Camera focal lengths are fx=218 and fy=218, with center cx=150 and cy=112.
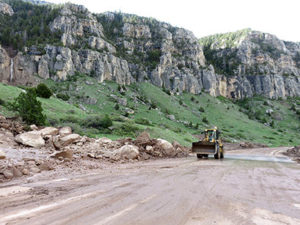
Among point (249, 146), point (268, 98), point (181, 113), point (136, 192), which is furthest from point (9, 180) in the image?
point (268, 98)

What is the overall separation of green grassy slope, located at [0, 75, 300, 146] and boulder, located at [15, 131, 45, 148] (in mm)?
14082

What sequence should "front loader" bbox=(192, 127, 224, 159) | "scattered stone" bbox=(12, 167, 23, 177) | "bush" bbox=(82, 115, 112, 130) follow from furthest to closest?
"bush" bbox=(82, 115, 112, 130) → "front loader" bbox=(192, 127, 224, 159) → "scattered stone" bbox=(12, 167, 23, 177)

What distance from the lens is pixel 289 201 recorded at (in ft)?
20.2

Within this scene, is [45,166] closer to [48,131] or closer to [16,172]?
[16,172]

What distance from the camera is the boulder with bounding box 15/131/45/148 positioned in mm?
16109

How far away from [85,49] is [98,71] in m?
12.6

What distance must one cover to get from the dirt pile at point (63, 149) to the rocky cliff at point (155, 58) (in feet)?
195

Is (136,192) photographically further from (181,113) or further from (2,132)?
(181,113)

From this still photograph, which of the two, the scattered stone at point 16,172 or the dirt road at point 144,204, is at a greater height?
the dirt road at point 144,204

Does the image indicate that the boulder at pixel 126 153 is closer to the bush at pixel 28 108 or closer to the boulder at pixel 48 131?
the boulder at pixel 48 131

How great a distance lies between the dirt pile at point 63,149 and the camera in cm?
1201

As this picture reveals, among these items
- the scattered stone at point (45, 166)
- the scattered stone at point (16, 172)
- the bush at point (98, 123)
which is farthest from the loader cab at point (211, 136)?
the scattered stone at point (16, 172)

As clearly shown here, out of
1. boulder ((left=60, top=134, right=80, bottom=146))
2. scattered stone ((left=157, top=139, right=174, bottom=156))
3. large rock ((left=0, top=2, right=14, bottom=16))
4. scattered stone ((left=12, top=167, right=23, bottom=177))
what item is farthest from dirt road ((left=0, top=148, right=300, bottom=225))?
large rock ((left=0, top=2, right=14, bottom=16))

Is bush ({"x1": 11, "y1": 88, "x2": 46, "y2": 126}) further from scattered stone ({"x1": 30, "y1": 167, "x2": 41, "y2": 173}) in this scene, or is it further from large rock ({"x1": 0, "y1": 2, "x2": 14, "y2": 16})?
large rock ({"x1": 0, "y1": 2, "x2": 14, "y2": 16})
